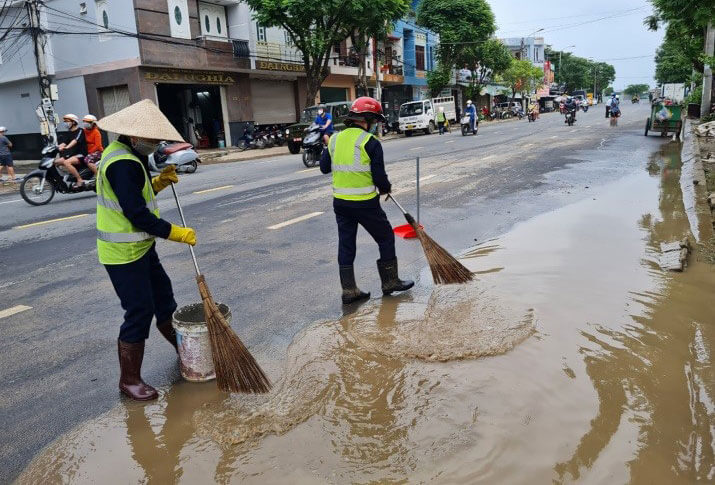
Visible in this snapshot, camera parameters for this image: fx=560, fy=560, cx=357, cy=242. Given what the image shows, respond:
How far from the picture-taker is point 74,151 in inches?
417

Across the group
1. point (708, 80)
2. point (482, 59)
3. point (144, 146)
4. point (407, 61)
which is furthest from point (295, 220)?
point (482, 59)

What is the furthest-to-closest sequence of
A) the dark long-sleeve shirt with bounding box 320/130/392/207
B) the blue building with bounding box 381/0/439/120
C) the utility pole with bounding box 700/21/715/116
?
the blue building with bounding box 381/0/439/120 < the utility pole with bounding box 700/21/715/116 < the dark long-sleeve shirt with bounding box 320/130/392/207

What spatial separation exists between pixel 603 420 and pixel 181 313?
2525 mm

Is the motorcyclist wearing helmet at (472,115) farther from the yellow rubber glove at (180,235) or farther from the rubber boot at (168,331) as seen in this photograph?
the yellow rubber glove at (180,235)

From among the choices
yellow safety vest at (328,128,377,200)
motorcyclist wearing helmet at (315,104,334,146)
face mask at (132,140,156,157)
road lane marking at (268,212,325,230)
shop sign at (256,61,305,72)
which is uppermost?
shop sign at (256,61,305,72)

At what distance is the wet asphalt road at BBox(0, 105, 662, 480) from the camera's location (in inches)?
134

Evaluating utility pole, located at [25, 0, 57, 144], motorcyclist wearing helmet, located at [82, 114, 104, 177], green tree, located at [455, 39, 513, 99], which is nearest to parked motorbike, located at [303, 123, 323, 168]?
motorcyclist wearing helmet, located at [82, 114, 104, 177]

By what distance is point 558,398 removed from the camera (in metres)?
3.02

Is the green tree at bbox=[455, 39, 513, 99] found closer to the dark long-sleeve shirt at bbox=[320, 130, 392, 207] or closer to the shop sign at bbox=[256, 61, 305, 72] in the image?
the shop sign at bbox=[256, 61, 305, 72]

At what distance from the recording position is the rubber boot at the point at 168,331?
3.67 m

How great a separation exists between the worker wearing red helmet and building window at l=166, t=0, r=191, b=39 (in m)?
19.8

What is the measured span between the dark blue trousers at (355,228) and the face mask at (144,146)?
5.49 feet

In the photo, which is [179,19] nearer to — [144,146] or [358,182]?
[358,182]

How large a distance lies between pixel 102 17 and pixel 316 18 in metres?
8.25
